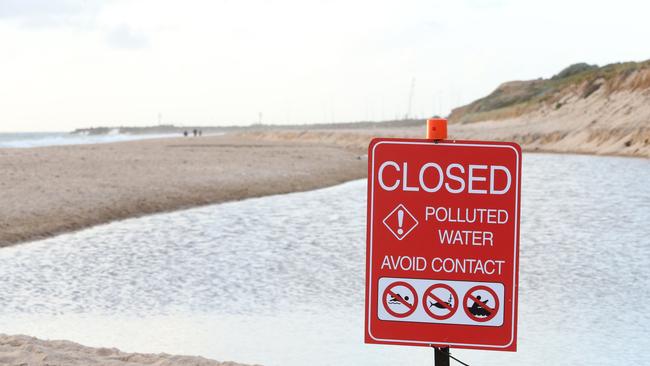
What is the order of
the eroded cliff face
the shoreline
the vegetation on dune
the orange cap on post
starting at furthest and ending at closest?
the vegetation on dune
the eroded cliff face
the shoreline
the orange cap on post

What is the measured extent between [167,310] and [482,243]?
6091 millimetres

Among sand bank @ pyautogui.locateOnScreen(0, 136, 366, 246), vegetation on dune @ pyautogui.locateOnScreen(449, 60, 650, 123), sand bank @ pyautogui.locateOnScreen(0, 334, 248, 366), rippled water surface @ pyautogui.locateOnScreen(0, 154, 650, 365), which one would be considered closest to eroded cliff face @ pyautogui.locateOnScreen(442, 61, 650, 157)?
vegetation on dune @ pyautogui.locateOnScreen(449, 60, 650, 123)

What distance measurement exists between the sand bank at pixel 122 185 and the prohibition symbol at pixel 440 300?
11846 mm

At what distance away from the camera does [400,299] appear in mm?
4449

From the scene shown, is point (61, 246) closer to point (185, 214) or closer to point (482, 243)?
point (185, 214)

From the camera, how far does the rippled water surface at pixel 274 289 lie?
8.14m

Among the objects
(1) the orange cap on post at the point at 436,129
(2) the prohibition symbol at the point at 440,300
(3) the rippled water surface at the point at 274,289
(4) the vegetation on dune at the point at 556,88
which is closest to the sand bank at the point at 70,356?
(3) the rippled water surface at the point at 274,289

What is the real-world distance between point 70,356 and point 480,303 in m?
3.84

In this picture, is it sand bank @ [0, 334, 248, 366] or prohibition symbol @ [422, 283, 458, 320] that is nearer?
prohibition symbol @ [422, 283, 458, 320]

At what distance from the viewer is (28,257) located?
13.3 m

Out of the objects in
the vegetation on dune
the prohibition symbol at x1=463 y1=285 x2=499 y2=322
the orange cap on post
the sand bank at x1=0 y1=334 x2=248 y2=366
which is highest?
the vegetation on dune

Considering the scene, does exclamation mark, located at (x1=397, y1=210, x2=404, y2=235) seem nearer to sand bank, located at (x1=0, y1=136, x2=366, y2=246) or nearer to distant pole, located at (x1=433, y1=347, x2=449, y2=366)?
distant pole, located at (x1=433, y1=347, x2=449, y2=366)

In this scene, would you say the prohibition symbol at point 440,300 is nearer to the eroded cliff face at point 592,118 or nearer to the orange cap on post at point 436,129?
the orange cap on post at point 436,129

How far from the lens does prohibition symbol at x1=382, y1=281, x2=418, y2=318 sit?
4.44 m
